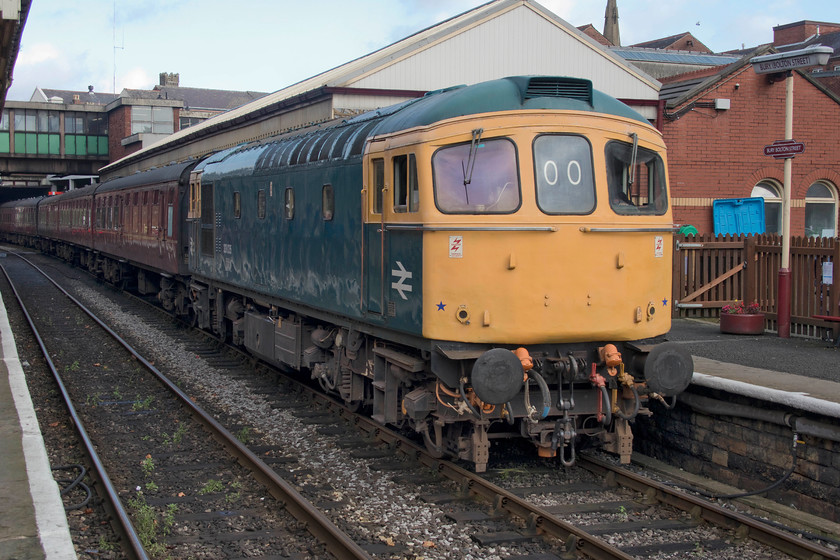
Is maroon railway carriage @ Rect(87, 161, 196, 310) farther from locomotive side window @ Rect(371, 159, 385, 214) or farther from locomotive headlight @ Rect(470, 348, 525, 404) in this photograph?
locomotive headlight @ Rect(470, 348, 525, 404)

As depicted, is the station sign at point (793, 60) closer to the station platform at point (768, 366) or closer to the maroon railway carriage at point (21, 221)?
the station platform at point (768, 366)

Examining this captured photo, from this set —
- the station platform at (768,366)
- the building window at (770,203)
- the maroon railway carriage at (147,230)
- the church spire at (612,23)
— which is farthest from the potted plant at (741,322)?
the church spire at (612,23)

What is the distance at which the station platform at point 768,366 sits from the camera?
735cm

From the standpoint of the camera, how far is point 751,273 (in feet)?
45.4

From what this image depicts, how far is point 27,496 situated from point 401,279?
3.38 meters

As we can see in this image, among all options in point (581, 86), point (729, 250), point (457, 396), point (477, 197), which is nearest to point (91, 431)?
point (457, 396)

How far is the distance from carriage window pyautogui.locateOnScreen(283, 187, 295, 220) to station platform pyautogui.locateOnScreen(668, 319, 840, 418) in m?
4.86

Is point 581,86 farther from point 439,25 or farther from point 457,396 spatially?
point 439,25

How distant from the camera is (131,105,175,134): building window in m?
56.0

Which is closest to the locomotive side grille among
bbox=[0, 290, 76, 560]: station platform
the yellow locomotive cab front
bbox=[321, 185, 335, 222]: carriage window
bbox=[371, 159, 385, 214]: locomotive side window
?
the yellow locomotive cab front

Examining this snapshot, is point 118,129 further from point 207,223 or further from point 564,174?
point 564,174

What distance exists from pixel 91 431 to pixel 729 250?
10580 millimetres

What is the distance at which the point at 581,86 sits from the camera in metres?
7.34

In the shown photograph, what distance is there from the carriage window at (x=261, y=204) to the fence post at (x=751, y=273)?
772 cm
